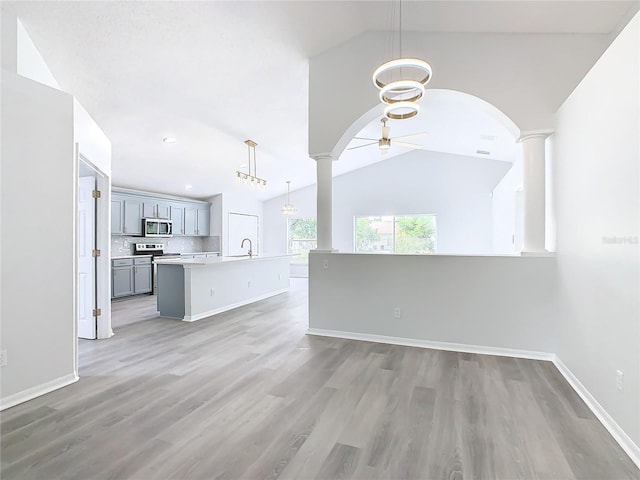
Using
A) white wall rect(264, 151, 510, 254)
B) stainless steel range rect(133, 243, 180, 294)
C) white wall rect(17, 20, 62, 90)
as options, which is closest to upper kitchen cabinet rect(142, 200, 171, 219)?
stainless steel range rect(133, 243, 180, 294)

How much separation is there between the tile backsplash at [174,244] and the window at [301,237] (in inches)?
101

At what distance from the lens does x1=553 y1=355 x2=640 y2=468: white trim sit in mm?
1875

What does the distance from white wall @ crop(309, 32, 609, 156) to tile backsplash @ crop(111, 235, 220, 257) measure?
218 inches

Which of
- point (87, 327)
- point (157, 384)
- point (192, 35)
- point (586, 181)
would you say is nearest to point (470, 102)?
point (586, 181)

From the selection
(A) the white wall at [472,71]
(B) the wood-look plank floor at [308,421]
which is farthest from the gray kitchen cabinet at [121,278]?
(A) the white wall at [472,71]

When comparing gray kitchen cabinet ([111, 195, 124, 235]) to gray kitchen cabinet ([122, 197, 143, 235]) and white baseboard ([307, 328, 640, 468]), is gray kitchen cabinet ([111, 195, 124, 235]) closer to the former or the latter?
gray kitchen cabinet ([122, 197, 143, 235])

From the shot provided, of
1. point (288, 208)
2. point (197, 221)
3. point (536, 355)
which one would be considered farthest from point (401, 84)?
point (197, 221)

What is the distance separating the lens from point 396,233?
9445 millimetres

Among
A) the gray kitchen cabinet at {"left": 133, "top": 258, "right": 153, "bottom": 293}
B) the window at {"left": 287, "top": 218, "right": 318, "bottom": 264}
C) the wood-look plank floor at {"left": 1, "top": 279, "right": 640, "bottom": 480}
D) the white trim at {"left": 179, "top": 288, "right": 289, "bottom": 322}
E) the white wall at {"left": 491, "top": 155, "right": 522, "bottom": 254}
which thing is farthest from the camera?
the window at {"left": 287, "top": 218, "right": 318, "bottom": 264}

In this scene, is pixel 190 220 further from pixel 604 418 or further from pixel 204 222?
pixel 604 418

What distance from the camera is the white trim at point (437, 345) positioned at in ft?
11.3

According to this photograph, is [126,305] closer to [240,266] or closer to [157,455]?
[240,266]

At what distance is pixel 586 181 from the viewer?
8.45ft

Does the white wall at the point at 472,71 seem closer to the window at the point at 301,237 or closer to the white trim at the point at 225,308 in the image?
the white trim at the point at 225,308
